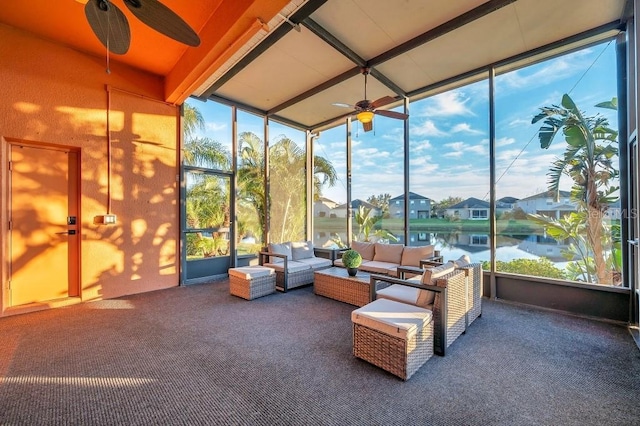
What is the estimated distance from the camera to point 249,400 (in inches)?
77.9

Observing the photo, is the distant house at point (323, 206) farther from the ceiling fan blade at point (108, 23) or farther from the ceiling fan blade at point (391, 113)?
the ceiling fan blade at point (108, 23)

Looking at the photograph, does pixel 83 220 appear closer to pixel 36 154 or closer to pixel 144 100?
pixel 36 154

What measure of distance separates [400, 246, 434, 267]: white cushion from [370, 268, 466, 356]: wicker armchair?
1.75 m

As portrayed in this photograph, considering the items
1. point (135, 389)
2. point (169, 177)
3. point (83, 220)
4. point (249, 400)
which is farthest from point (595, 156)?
point (83, 220)

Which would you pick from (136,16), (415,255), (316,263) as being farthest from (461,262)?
(136,16)

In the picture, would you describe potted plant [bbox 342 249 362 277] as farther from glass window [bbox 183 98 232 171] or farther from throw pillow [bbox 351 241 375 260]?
glass window [bbox 183 98 232 171]

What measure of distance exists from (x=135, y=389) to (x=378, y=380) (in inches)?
75.8

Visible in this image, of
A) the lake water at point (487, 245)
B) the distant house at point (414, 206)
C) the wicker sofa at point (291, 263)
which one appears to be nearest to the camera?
the lake water at point (487, 245)

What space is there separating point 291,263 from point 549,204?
14.1 ft

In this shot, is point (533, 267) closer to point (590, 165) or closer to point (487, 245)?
point (487, 245)

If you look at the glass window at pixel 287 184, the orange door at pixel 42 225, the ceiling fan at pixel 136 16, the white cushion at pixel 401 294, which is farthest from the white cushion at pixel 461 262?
the orange door at pixel 42 225

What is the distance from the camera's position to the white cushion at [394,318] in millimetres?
2218

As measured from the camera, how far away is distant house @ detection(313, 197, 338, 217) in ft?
22.5

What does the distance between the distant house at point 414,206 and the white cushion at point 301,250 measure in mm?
1948
